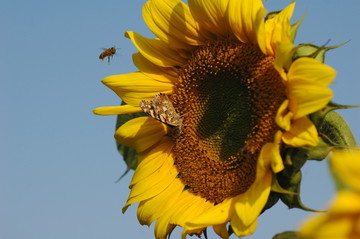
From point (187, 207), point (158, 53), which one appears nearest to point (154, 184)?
point (187, 207)

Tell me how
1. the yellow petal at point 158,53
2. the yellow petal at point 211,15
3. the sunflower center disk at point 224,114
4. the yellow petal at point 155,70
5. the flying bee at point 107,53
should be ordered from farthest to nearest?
the flying bee at point 107,53
the yellow petal at point 155,70
the yellow petal at point 158,53
the yellow petal at point 211,15
the sunflower center disk at point 224,114

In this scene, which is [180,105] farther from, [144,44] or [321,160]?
[321,160]

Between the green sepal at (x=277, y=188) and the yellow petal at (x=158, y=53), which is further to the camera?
the yellow petal at (x=158, y=53)

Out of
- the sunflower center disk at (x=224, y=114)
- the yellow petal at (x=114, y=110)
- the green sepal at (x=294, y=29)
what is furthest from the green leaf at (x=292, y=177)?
the yellow petal at (x=114, y=110)

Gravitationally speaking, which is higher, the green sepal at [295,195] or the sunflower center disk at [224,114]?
the sunflower center disk at [224,114]

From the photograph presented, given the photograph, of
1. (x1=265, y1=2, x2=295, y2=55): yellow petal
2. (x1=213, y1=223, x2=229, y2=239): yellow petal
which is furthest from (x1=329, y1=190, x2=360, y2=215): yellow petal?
(x1=213, y1=223, x2=229, y2=239): yellow petal

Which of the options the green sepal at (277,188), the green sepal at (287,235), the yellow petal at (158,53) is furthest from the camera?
the yellow petal at (158,53)

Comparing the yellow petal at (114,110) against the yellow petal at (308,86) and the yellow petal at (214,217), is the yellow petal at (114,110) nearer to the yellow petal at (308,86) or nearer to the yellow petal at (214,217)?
the yellow petal at (214,217)
